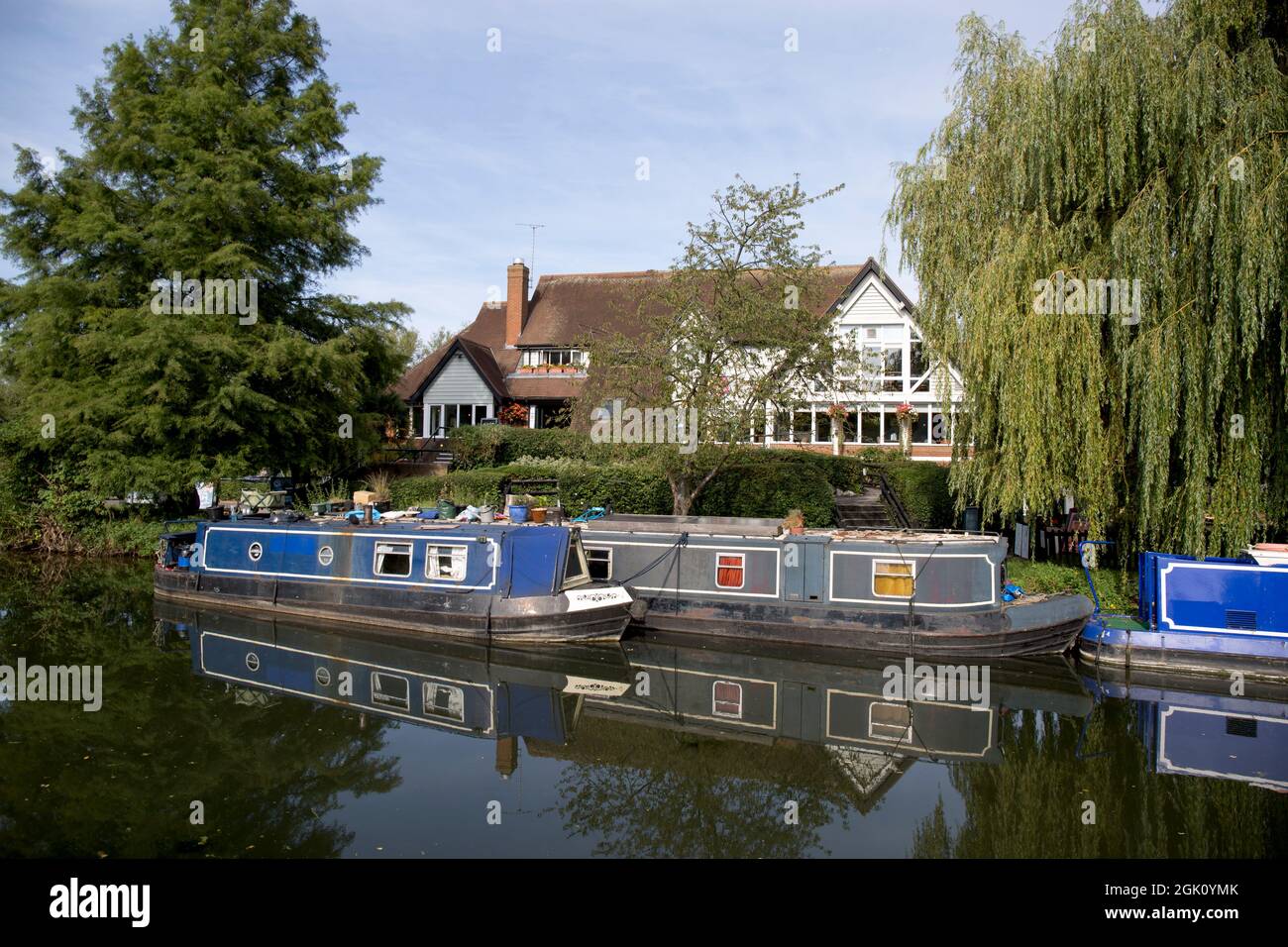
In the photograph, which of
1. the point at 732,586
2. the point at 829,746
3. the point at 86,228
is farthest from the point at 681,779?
the point at 86,228

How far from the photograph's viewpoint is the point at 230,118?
22484 mm

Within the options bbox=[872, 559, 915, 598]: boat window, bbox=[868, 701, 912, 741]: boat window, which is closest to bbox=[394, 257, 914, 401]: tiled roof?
bbox=[872, 559, 915, 598]: boat window

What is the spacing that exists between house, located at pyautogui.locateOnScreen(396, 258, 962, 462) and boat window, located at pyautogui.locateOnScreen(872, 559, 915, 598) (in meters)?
12.1

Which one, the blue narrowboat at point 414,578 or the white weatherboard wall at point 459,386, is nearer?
the blue narrowboat at point 414,578

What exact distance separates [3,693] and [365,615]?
5.07m

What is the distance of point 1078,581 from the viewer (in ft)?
46.8

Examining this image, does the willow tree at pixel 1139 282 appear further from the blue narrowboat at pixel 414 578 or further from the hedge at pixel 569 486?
the hedge at pixel 569 486

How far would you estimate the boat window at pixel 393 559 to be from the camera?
14.5m

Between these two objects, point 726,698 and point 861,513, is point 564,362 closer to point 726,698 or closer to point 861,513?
point 861,513

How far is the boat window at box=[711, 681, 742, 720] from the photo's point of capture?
10.5 m

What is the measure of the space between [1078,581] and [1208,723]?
4407 millimetres

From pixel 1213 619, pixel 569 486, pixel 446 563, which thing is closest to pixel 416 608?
pixel 446 563

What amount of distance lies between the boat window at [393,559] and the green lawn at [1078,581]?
10.3 metres

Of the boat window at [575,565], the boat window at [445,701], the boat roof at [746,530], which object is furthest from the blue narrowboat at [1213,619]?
the boat window at [445,701]
